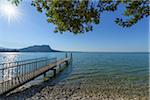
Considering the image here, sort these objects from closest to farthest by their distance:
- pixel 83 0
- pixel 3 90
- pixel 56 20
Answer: pixel 83 0 < pixel 56 20 < pixel 3 90

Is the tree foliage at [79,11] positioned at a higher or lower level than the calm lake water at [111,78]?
higher

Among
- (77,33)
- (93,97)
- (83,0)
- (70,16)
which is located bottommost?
(93,97)

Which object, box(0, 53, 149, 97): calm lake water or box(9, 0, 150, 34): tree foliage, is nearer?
box(9, 0, 150, 34): tree foliage

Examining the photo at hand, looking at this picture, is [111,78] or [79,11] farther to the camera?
[111,78]

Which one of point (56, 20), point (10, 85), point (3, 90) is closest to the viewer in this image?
point (56, 20)

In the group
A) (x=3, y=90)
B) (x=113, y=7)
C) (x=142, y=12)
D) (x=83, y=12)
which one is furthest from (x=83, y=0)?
(x=3, y=90)

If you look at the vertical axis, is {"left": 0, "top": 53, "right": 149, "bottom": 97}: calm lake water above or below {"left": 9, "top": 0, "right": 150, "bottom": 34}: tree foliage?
below

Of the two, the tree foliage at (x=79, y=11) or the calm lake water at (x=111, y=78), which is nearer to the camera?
the tree foliage at (x=79, y=11)

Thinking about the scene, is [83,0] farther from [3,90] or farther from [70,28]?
[3,90]

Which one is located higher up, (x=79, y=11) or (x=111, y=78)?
(x=79, y=11)

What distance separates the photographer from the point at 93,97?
13.3m

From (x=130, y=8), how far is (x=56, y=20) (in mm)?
2789

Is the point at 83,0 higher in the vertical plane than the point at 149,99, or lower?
higher

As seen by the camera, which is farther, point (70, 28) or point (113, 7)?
point (70, 28)
